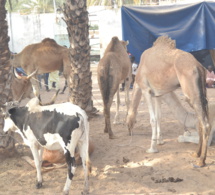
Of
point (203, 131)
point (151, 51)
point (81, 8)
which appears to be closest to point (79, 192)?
point (203, 131)

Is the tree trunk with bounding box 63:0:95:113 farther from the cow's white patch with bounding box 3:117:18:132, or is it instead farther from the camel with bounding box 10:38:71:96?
the cow's white patch with bounding box 3:117:18:132

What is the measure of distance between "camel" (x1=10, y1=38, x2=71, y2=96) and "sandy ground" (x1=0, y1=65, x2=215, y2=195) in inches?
157

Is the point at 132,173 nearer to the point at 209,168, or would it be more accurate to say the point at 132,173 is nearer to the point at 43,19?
the point at 209,168

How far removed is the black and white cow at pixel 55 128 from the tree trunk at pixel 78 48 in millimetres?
3519

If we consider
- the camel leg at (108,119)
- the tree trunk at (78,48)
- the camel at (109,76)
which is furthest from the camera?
the tree trunk at (78,48)

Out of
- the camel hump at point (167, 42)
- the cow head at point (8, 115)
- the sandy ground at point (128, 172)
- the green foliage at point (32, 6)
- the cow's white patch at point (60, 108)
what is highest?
the green foliage at point (32, 6)

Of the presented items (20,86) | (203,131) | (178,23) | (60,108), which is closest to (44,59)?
(20,86)

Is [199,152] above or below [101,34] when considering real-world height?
below

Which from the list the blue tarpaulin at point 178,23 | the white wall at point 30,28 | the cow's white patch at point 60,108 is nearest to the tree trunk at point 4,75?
the cow's white patch at point 60,108

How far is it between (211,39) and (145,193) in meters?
8.08

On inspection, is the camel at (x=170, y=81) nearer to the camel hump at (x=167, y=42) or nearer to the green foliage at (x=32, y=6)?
the camel hump at (x=167, y=42)

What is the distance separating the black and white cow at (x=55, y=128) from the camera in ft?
15.3

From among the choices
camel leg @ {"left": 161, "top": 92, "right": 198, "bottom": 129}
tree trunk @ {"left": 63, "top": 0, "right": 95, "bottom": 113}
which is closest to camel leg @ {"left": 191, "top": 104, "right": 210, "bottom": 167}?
camel leg @ {"left": 161, "top": 92, "right": 198, "bottom": 129}

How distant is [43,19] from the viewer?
23.2 meters
